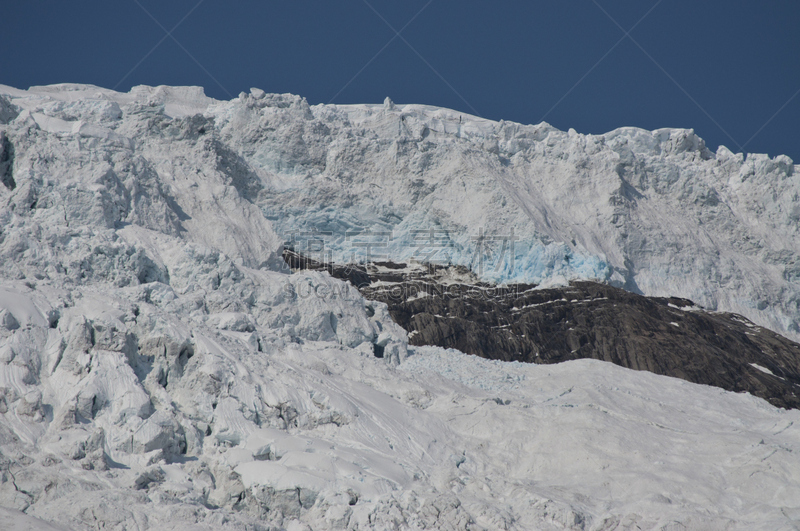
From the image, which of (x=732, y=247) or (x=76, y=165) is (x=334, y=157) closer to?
(x=76, y=165)

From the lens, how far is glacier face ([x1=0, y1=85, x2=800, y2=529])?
747 inches

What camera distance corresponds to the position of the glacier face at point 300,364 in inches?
747

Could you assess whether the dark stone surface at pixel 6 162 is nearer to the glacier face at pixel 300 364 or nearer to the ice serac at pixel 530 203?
the glacier face at pixel 300 364

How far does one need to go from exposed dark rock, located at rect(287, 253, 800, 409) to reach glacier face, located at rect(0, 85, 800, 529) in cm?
308

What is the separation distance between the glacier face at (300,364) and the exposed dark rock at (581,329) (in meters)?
3.08

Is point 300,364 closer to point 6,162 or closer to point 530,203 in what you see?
point 6,162

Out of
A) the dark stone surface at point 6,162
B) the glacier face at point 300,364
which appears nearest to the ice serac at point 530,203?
the glacier face at point 300,364

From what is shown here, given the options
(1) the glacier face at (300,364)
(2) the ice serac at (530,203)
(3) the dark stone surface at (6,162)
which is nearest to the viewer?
(1) the glacier face at (300,364)

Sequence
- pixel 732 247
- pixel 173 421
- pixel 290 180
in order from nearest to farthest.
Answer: pixel 173 421 → pixel 290 180 → pixel 732 247

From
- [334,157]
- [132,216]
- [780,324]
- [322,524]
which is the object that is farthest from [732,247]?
[322,524]

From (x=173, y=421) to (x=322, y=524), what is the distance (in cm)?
497

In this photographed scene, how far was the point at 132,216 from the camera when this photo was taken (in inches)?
1448

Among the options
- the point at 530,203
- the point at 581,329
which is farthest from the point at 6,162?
the point at 530,203

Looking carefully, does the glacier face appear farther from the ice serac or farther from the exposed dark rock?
the exposed dark rock
